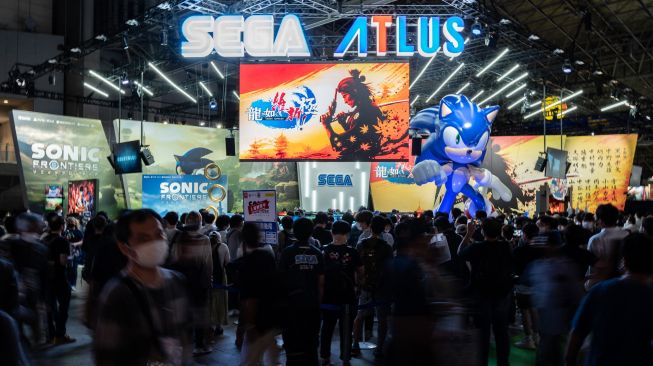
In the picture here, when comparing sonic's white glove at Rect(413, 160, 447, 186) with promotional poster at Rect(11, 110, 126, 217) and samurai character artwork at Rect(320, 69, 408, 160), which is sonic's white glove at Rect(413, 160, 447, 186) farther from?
promotional poster at Rect(11, 110, 126, 217)

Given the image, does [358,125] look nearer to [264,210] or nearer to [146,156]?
[146,156]

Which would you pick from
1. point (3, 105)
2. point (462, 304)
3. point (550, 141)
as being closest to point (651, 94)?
point (550, 141)

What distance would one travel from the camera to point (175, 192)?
1266 centimetres

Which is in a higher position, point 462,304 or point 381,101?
point 381,101

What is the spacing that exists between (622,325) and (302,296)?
→ 2.52 meters

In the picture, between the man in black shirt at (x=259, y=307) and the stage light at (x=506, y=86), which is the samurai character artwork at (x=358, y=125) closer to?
the stage light at (x=506, y=86)

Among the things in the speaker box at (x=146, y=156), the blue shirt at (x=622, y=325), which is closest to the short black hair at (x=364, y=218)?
the blue shirt at (x=622, y=325)

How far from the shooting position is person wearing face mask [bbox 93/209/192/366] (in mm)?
2227

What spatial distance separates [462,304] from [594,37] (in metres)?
19.1

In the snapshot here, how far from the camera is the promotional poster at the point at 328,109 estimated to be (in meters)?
16.2

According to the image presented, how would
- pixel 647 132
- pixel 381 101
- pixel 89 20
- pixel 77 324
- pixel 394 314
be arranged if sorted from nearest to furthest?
1. pixel 394 314
2. pixel 77 324
3. pixel 381 101
4. pixel 89 20
5. pixel 647 132

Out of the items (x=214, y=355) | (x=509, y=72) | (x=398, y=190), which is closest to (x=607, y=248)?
(x=214, y=355)

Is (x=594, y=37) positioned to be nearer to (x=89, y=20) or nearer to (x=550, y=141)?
(x=550, y=141)

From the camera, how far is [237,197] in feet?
75.2
